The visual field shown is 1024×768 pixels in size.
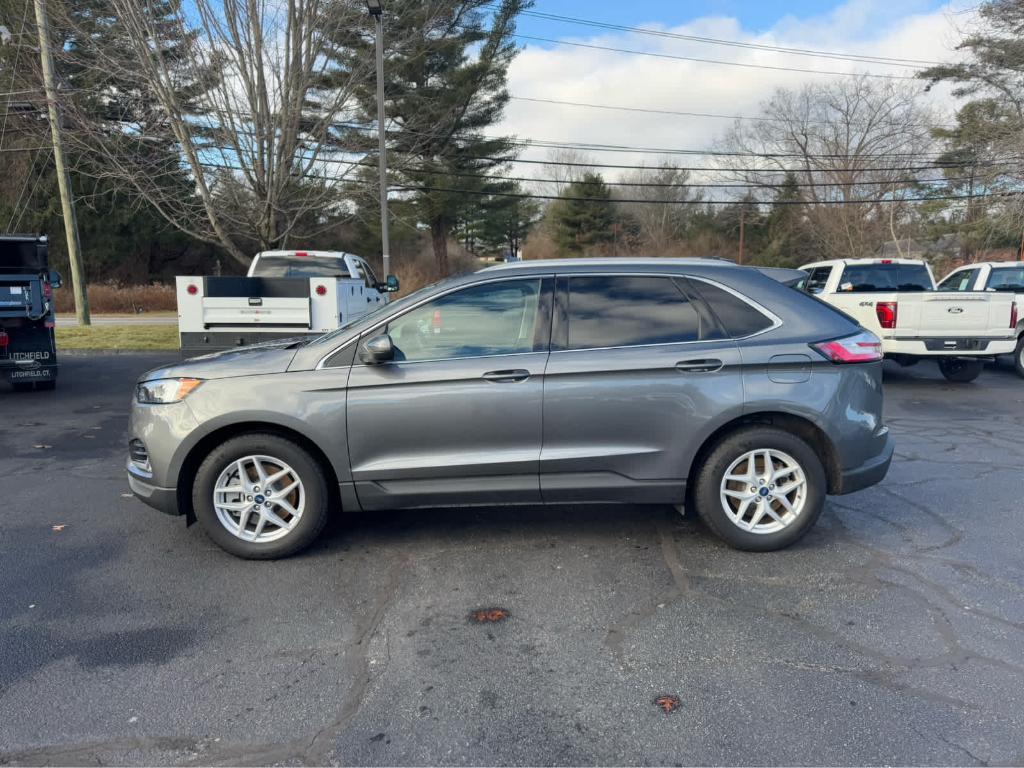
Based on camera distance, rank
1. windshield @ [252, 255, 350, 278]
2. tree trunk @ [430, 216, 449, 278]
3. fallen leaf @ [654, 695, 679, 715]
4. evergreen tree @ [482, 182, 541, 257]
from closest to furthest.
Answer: fallen leaf @ [654, 695, 679, 715] < windshield @ [252, 255, 350, 278] < tree trunk @ [430, 216, 449, 278] < evergreen tree @ [482, 182, 541, 257]

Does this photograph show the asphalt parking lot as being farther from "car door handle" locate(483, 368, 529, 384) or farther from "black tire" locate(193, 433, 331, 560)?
"car door handle" locate(483, 368, 529, 384)

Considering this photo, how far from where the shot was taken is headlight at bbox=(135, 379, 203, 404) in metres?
4.05

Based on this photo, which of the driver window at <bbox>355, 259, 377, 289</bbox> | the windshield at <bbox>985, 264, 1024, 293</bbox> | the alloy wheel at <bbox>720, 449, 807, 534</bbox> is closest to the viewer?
the alloy wheel at <bbox>720, 449, 807, 534</bbox>

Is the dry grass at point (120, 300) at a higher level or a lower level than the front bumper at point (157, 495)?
higher

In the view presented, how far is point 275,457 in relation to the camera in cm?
404

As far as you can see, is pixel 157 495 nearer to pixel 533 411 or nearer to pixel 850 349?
pixel 533 411

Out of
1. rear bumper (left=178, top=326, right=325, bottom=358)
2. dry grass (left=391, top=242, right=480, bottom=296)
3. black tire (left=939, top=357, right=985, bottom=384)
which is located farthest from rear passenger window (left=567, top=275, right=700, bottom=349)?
dry grass (left=391, top=242, right=480, bottom=296)

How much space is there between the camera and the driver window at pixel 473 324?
13.4 feet

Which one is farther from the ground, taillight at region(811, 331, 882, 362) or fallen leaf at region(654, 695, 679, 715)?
taillight at region(811, 331, 882, 362)

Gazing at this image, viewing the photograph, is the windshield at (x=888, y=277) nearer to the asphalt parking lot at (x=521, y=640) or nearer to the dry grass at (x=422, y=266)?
the asphalt parking lot at (x=521, y=640)

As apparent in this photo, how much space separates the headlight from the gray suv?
11mm

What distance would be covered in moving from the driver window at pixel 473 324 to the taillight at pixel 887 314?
25.5 feet

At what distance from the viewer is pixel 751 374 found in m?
4.06

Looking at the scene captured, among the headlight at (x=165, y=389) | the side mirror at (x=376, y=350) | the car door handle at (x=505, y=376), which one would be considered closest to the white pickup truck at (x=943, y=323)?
the car door handle at (x=505, y=376)
